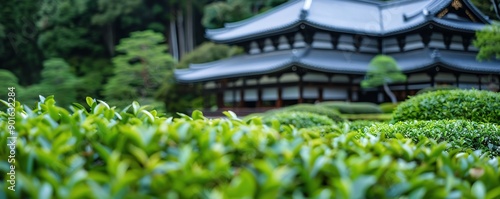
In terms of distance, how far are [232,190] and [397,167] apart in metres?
0.88

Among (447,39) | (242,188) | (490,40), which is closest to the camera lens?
(242,188)

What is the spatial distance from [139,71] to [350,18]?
12.2 metres

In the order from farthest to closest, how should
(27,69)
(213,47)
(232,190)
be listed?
(27,69) → (213,47) → (232,190)

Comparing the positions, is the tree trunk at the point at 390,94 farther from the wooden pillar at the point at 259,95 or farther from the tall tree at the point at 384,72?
the wooden pillar at the point at 259,95

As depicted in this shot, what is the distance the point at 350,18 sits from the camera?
79.2 ft

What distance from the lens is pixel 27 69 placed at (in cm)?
3888

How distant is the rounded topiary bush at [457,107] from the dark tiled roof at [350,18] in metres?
12.3

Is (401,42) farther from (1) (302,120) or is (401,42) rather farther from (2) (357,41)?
(1) (302,120)

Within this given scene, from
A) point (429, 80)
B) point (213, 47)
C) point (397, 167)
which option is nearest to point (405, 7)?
point (429, 80)

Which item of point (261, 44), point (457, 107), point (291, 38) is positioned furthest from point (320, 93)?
point (457, 107)

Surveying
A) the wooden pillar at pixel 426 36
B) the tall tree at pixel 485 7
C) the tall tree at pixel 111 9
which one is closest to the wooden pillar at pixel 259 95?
the wooden pillar at pixel 426 36

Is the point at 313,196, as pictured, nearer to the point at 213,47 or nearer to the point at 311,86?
the point at 311,86

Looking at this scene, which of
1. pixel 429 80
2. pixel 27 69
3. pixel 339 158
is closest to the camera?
pixel 339 158

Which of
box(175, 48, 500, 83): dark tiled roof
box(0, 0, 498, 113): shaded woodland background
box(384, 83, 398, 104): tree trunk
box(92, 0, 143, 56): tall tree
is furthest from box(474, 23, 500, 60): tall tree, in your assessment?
box(92, 0, 143, 56): tall tree
